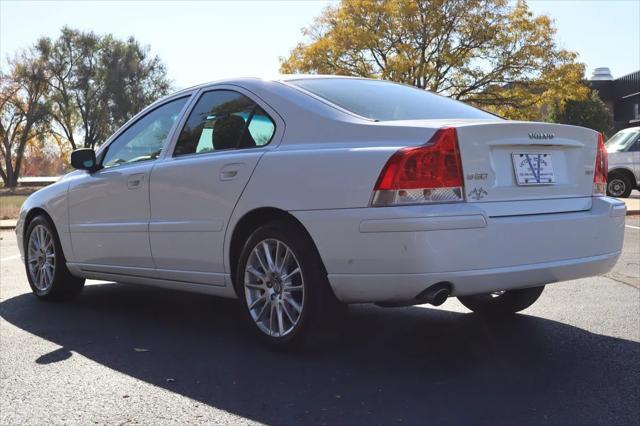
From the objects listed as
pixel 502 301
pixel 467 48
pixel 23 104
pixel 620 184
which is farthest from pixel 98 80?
pixel 502 301

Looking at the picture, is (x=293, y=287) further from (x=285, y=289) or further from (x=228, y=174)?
(x=228, y=174)

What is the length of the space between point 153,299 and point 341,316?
2.73 meters

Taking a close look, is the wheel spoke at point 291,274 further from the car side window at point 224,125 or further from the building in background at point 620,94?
the building in background at point 620,94

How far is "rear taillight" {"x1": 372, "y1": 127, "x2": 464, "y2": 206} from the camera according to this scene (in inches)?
148

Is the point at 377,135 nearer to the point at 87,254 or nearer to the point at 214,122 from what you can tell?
the point at 214,122

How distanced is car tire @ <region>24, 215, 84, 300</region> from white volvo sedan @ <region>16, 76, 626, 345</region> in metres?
0.91

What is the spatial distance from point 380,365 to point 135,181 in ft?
7.57

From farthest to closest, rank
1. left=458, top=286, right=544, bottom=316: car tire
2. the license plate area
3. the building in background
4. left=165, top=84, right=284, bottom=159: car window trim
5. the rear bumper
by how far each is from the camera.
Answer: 1. the building in background
2. left=458, top=286, right=544, bottom=316: car tire
3. left=165, top=84, right=284, bottom=159: car window trim
4. the license plate area
5. the rear bumper

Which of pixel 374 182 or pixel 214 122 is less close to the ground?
pixel 214 122

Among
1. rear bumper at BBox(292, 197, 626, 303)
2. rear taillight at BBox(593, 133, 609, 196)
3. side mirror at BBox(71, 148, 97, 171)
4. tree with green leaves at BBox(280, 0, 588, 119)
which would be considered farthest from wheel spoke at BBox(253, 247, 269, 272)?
tree with green leaves at BBox(280, 0, 588, 119)

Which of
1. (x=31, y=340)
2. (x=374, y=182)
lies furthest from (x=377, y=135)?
(x=31, y=340)

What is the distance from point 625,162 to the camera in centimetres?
1975

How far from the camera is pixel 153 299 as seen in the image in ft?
21.4

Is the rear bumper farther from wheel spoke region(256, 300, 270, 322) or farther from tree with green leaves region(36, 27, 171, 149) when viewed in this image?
tree with green leaves region(36, 27, 171, 149)
